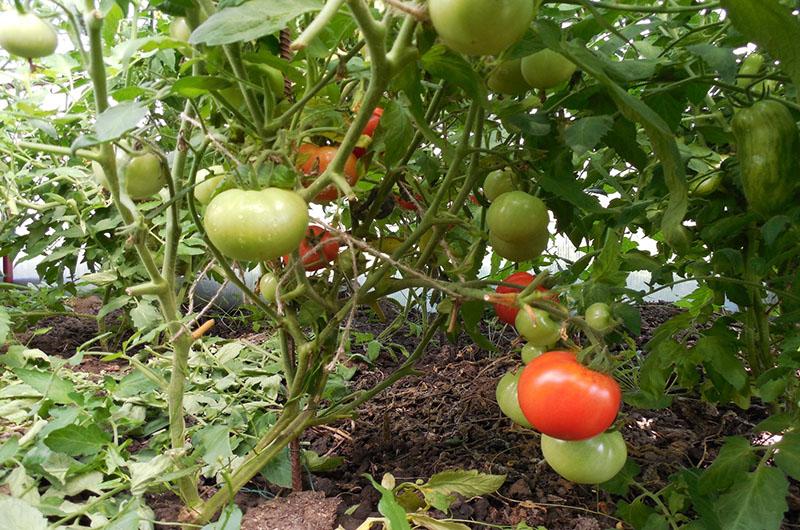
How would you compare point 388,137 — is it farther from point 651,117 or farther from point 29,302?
point 29,302

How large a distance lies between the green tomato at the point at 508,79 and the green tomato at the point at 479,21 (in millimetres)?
265

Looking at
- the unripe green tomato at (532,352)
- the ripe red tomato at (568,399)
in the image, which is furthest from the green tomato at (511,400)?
the ripe red tomato at (568,399)

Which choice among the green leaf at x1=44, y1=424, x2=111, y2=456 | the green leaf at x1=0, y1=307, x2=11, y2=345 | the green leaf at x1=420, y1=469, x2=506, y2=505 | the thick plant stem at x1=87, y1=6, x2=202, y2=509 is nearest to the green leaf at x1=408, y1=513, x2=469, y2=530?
the green leaf at x1=420, y1=469, x2=506, y2=505

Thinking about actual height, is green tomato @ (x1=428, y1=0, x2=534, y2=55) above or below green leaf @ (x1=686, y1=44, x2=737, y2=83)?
above

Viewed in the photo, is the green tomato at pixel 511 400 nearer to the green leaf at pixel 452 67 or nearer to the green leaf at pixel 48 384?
the green leaf at pixel 452 67

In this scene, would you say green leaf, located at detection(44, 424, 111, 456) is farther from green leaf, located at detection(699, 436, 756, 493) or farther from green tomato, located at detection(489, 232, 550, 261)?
green leaf, located at detection(699, 436, 756, 493)

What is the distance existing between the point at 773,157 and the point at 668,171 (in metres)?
0.22

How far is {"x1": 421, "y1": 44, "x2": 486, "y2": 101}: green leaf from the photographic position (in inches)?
19.9

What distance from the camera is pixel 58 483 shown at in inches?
31.3

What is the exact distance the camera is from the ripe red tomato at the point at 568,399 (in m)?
0.58

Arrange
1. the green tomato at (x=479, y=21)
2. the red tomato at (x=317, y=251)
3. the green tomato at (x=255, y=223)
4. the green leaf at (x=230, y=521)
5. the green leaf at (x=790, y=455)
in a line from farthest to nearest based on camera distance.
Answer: the red tomato at (x=317, y=251) → the green leaf at (x=790, y=455) → the green leaf at (x=230, y=521) → the green tomato at (x=255, y=223) → the green tomato at (x=479, y=21)

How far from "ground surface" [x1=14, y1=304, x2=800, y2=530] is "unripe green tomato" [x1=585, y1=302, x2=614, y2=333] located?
209mm

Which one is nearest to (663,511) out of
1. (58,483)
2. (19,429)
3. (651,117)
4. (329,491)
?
(329,491)

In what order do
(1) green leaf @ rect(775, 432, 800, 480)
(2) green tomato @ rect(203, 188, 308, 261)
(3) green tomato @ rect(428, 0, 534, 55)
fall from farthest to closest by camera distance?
(1) green leaf @ rect(775, 432, 800, 480)
(2) green tomato @ rect(203, 188, 308, 261)
(3) green tomato @ rect(428, 0, 534, 55)
